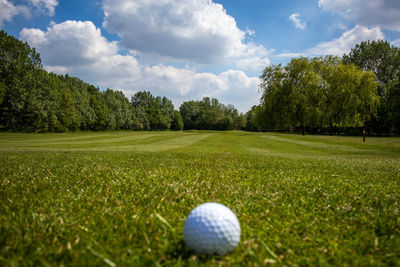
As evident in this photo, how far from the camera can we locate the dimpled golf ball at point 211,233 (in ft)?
7.34

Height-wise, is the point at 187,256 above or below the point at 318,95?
below

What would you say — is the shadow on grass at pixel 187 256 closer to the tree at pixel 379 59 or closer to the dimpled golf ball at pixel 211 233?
the dimpled golf ball at pixel 211 233

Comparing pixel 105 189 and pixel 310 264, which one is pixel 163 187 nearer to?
pixel 105 189

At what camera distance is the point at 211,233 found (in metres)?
2.25

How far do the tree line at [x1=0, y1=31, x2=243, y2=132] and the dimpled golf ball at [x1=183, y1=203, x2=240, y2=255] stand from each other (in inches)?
1901

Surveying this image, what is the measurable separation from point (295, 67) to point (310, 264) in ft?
146

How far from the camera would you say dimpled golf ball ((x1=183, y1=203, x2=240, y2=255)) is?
2238 millimetres

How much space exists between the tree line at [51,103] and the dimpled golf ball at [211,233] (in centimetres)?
4828

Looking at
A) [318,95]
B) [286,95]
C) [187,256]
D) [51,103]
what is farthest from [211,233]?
[51,103]

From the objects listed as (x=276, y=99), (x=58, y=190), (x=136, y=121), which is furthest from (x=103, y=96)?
(x=58, y=190)

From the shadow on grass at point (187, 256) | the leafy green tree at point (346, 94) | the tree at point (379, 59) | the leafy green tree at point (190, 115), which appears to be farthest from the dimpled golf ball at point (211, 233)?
the leafy green tree at point (190, 115)

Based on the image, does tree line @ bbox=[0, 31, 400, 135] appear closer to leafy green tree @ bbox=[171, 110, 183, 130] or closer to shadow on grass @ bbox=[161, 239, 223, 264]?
shadow on grass @ bbox=[161, 239, 223, 264]

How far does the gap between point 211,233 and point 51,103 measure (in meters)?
53.1

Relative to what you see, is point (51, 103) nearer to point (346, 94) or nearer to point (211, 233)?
point (211, 233)
